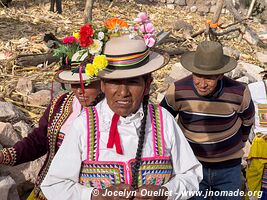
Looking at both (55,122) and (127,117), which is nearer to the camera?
(127,117)

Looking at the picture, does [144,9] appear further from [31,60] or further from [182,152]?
[182,152]

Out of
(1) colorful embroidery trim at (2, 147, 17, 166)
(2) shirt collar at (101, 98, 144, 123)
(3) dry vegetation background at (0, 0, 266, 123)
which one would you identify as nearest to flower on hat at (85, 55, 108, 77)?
(2) shirt collar at (101, 98, 144, 123)

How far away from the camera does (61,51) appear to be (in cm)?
246

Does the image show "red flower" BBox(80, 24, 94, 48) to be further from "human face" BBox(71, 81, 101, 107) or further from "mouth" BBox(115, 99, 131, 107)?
"human face" BBox(71, 81, 101, 107)

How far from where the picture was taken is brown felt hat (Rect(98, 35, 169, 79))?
1.97 metres

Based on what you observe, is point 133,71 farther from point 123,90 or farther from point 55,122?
point 55,122

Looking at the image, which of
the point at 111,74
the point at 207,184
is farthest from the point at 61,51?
the point at 207,184

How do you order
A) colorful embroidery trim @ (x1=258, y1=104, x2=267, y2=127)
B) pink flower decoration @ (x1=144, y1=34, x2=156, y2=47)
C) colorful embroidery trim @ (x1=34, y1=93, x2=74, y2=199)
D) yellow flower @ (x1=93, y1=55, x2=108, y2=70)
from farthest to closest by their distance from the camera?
1. colorful embroidery trim @ (x1=258, y1=104, x2=267, y2=127)
2. colorful embroidery trim @ (x1=34, y1=93, x2=74, y2=199)
3. pink flower decoration @ (x1=144, y1=34, x2=156, y2=47)
4. yellow flower @ (x1=93, y1=55, x2=108, y2=70)

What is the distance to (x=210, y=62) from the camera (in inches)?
119

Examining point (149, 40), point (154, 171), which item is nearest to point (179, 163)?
point (154, 171)

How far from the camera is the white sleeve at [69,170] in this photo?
2.01m

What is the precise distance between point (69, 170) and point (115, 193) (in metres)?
0.26

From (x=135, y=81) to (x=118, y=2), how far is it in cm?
1220

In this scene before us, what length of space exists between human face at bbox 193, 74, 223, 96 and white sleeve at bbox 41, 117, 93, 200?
4.20 feet
